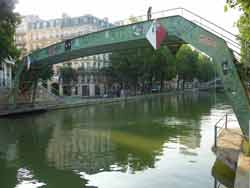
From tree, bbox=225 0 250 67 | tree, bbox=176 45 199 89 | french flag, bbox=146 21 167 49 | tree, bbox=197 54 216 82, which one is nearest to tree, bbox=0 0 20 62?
french flag, bbox=146 21 167 49

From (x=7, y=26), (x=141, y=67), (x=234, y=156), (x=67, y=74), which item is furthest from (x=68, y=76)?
(x=234, y=156)

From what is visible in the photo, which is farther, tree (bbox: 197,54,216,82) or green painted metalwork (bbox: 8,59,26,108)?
tree (bbox: 197,54,216,82)

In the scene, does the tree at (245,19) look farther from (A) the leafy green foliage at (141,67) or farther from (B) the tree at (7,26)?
(A) the leafy green foliage at (141,67)

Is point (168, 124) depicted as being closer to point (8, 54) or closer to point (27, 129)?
point (27, 129)

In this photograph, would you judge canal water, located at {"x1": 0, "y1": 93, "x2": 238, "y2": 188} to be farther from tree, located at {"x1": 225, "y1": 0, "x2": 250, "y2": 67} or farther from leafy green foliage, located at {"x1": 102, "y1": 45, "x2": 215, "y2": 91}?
leafy green foliage, located at {"x1": 102, "y1": 45, "x2": 215, "y2": 91}

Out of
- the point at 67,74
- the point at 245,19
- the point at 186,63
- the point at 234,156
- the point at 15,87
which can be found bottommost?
the point at 234,156

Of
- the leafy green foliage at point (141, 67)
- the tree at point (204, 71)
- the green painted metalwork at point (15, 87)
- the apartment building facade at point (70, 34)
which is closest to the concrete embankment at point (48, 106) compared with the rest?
the green painted metalwork at point (15, 87)

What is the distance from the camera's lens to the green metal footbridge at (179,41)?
12227 mm

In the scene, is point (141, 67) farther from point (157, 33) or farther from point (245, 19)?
point (245, 19)

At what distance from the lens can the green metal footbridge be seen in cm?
1223

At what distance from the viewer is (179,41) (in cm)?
1723

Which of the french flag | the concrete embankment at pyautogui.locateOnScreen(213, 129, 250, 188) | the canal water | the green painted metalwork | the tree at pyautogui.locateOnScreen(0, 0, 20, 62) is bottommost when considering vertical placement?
the canal water

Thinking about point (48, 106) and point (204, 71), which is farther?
point (204, 71)

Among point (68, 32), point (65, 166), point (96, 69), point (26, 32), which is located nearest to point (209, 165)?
point (65, 166)
